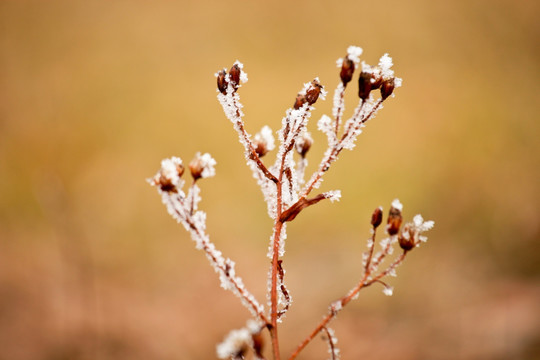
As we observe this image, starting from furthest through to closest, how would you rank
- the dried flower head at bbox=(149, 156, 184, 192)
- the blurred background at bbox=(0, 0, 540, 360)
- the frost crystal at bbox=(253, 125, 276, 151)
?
the blurred background at bbox=(0, 0, 540, 360), the frost crystal at bbox=(253, 125, 276, 151), the dried flower head at bbox=(149, 156, 184, 192)

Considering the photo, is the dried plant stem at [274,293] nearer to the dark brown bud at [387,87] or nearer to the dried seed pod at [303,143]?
the dried seed pod at [303,143]

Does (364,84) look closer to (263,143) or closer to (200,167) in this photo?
(263,143)

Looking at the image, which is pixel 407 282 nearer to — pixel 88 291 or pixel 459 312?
pixel 459 312

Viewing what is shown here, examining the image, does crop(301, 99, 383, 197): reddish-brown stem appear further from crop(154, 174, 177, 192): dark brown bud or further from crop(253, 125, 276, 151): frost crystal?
crop(154, 174, 177, 192): dark brown bud

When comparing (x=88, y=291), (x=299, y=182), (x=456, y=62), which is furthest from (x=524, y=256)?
(x=88, y=291)

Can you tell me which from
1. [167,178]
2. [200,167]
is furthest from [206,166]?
[167,178]

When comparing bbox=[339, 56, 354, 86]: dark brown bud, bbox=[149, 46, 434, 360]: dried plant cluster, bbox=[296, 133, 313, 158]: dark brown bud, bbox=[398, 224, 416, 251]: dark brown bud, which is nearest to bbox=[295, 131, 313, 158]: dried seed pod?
bbox=[296, 133, 313, 158]: dark brown bud
